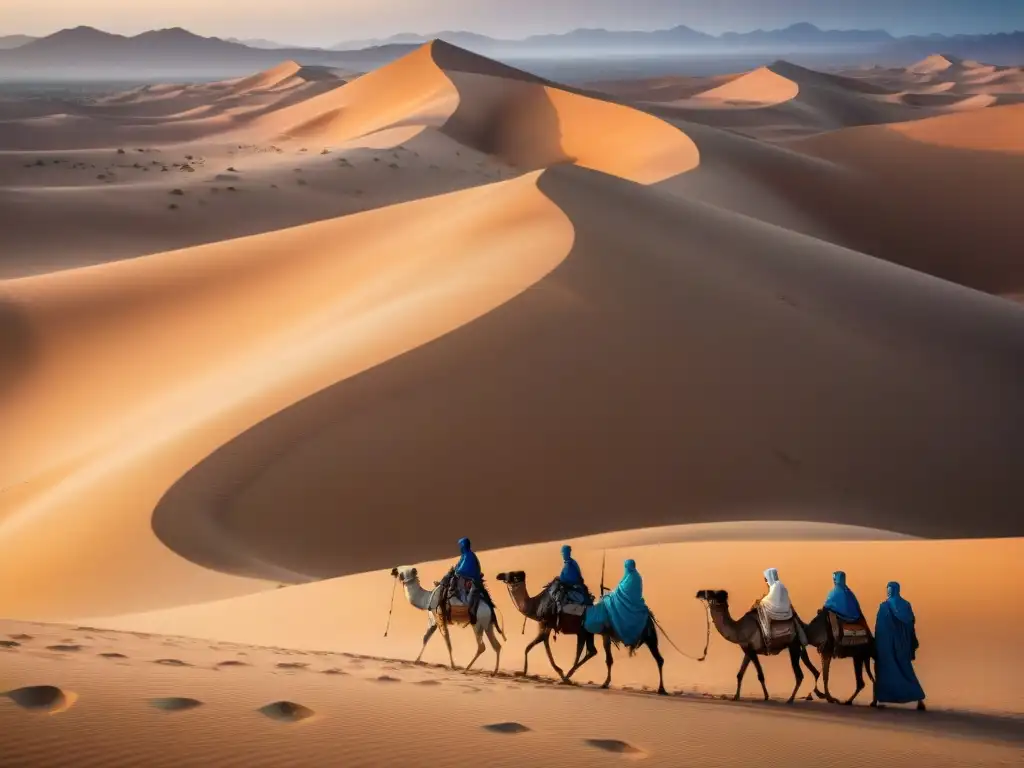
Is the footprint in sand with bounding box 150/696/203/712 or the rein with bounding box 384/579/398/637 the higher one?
the rein with bounding box 384/579/398/637

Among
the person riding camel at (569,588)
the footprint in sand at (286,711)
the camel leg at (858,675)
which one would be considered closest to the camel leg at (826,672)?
the camel leg at (858,675)

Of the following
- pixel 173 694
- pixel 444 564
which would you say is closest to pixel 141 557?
pixel 444 564

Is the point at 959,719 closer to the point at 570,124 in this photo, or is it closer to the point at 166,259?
the point at 166,259

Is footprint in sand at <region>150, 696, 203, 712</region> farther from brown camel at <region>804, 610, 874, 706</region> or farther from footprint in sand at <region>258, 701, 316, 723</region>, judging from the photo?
brown camel at <region>804, 610, 874, 706</region>

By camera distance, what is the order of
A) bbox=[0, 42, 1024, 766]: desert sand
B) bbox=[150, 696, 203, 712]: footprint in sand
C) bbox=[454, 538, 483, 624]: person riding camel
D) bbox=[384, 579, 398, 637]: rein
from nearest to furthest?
bbox=[150, 696, 203, 712]: footprint in sand → bbox=[0, 42, 1024, 766]: desert sand → bbox=[454, 538, 483, 624]: person riding camel → bbox=[384, 579, 398, 637]: rein

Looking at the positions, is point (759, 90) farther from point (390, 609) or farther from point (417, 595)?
point (417, 595)

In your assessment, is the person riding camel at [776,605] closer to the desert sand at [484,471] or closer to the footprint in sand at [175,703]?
the desert sand at [484,471]

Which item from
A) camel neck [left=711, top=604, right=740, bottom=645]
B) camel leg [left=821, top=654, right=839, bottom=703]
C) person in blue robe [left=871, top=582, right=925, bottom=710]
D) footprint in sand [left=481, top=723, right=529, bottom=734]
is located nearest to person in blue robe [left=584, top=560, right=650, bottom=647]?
camel neck [left=711, top=604, right=740, bottom=645]
